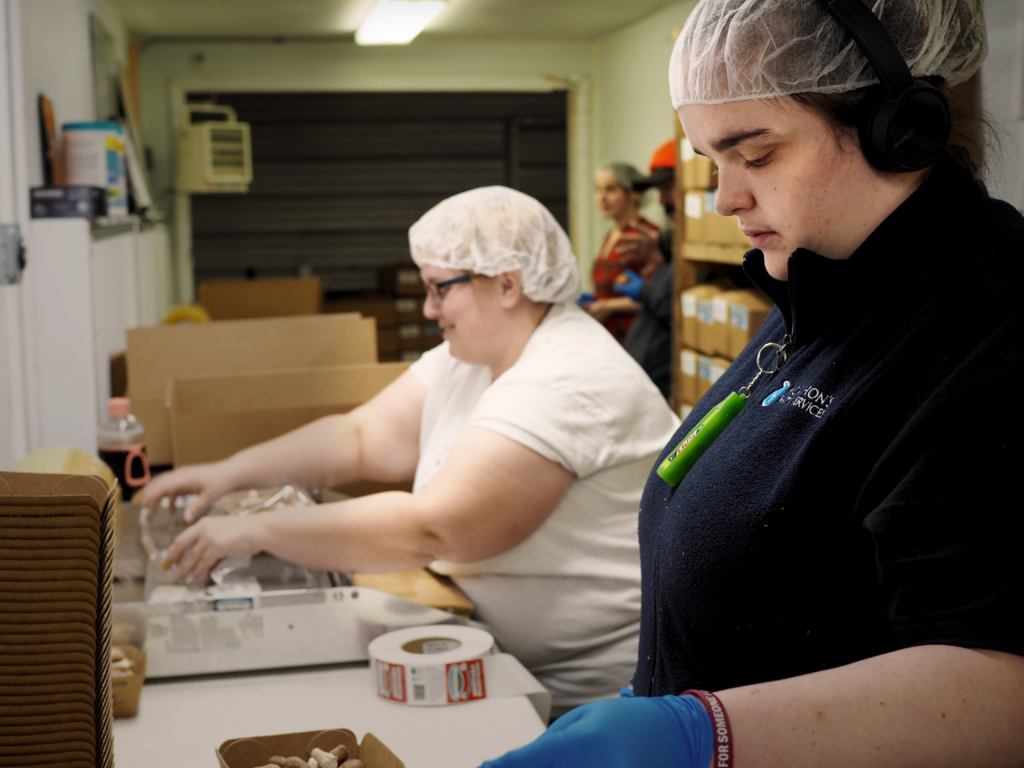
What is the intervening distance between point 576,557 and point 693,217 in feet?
8.67

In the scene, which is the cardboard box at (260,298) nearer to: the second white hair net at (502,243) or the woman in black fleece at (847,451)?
the second white hair net at (502,243)

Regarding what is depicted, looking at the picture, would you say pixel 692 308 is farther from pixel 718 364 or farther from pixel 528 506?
pixel 528 506

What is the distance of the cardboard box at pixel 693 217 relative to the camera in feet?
13.0

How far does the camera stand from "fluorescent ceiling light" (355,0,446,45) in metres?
4.86

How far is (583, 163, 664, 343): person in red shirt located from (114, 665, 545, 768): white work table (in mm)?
3691

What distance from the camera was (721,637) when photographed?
88cm

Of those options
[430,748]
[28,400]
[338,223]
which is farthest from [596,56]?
[430,748]

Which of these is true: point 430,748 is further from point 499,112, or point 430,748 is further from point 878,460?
point 499,112

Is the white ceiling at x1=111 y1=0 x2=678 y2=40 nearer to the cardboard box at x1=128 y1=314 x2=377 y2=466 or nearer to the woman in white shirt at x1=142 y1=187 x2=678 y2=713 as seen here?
the cardboard box at x1=128 y1=314 x2=377 y2=466

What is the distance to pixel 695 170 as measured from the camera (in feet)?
12.8

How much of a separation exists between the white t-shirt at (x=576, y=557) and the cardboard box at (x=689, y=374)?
8.03ft

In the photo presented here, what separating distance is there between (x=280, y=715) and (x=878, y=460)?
3.26ft

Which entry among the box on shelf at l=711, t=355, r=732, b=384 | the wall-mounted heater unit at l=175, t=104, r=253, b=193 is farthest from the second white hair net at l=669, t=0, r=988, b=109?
the wall-mounted heater unit at l=175, t=104, r=253, b=193

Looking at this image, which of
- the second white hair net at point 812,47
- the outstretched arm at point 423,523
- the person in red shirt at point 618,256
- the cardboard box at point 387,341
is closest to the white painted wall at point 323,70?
Answer: the cardboard box at point 387,341
